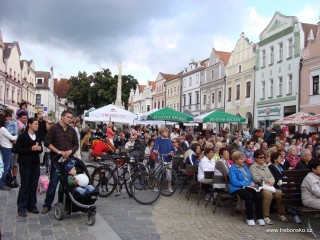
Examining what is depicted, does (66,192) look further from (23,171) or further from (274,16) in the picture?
(274,16)

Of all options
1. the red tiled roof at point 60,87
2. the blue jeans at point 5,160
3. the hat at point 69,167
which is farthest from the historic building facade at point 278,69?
the red tiled roof at point 60,87

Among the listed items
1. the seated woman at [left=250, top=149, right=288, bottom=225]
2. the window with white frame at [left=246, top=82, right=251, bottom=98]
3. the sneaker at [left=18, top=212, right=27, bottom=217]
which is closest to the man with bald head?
the seated woman at [left=250, top=149, right=288, bottom=225]

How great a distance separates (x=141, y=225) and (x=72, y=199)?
125 cm

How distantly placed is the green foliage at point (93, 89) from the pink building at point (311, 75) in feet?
110

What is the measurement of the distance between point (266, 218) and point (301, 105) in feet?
82.9

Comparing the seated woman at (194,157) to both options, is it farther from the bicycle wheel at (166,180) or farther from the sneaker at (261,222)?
the sneaker at (261,222)

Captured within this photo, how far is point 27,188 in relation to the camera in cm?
692

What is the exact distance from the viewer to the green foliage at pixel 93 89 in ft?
194

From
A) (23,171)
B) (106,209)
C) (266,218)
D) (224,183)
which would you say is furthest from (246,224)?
(23,171)

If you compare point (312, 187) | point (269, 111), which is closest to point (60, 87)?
point (269, 111)

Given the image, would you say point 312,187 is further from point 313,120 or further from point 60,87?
point 60,87

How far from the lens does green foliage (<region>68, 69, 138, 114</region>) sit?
59.0m

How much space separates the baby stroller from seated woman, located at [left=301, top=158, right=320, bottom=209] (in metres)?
3.56

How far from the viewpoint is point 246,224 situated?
6953 millimetres
